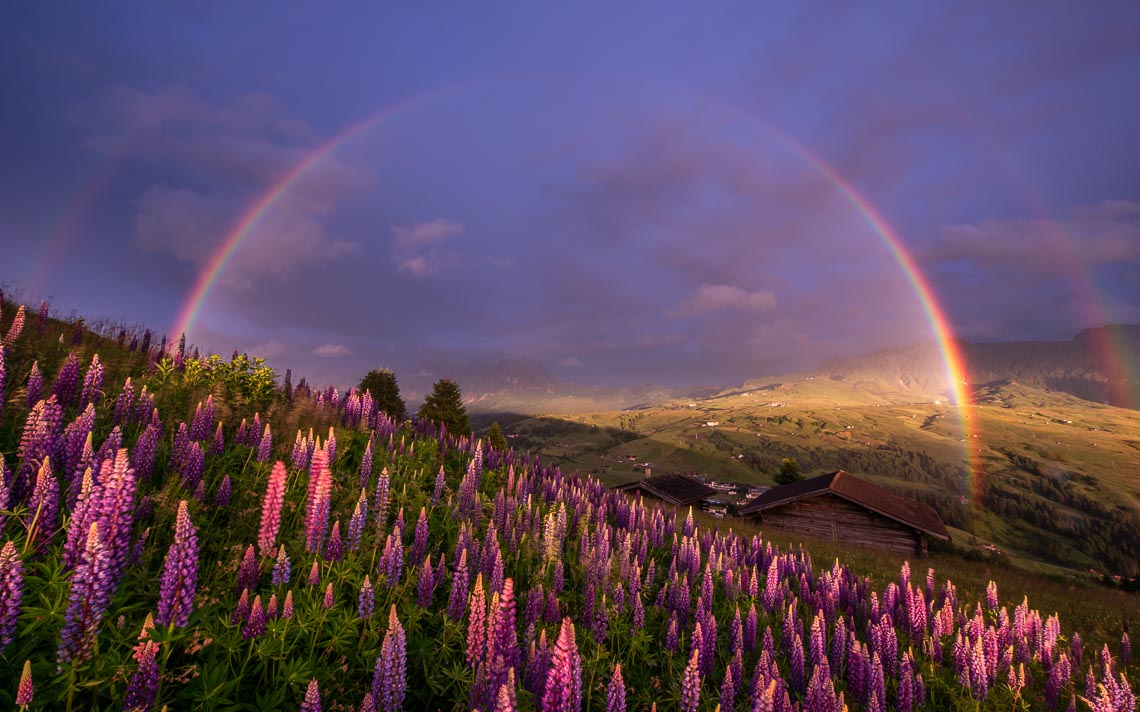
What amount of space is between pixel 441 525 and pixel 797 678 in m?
6.32

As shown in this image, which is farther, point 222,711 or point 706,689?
point 706,689

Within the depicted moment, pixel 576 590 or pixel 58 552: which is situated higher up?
pixel 58 552

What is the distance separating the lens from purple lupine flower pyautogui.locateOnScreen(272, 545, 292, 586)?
5.51 m

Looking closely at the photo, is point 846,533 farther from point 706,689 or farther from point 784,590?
point 706,689

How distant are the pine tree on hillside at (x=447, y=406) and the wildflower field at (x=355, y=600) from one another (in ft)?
94.6

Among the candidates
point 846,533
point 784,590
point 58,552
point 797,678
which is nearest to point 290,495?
point 58,552

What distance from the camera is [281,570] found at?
5637mm

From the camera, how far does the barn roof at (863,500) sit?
39125mm

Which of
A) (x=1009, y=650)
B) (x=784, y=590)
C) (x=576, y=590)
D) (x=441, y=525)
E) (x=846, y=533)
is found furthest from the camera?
(x=846, y=533)

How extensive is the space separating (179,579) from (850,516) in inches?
1878

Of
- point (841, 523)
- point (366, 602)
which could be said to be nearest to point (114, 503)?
point (366, 602)

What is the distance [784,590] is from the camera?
1077 cm

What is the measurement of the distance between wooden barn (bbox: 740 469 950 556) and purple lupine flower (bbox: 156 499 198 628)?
44.4m

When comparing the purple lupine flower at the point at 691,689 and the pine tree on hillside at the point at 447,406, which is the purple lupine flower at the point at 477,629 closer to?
the purple lupine flower at the point at 691,689
